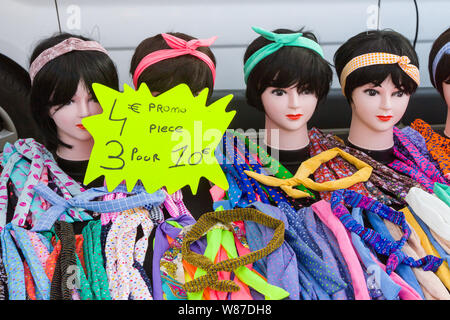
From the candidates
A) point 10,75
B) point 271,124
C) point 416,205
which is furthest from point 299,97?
point 10,75

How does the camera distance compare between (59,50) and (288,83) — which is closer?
(59,50)

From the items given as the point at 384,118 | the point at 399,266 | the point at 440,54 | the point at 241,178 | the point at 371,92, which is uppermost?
the point at 440,54

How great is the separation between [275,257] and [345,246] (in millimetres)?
214

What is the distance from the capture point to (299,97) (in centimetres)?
181

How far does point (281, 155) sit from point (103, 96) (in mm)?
802

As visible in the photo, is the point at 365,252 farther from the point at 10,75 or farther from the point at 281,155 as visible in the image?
the point at 10,75

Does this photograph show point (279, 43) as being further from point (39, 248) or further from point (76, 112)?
point (39, 248)

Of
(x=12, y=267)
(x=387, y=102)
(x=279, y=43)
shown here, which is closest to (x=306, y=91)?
(x=279, y=43)

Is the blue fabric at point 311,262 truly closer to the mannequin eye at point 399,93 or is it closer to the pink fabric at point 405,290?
the pink fabric at point 405,290

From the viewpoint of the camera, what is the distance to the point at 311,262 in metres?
1.31

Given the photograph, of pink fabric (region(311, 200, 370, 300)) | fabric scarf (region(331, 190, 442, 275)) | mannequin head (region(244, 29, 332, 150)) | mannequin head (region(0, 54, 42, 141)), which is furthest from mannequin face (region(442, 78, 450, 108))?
mannequin head (region(0, 54, 42, 141))

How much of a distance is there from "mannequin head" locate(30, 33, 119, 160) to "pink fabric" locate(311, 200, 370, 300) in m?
0.88

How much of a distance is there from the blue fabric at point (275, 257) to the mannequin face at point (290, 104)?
1.48ft

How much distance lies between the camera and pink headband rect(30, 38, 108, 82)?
1666 millimetres
